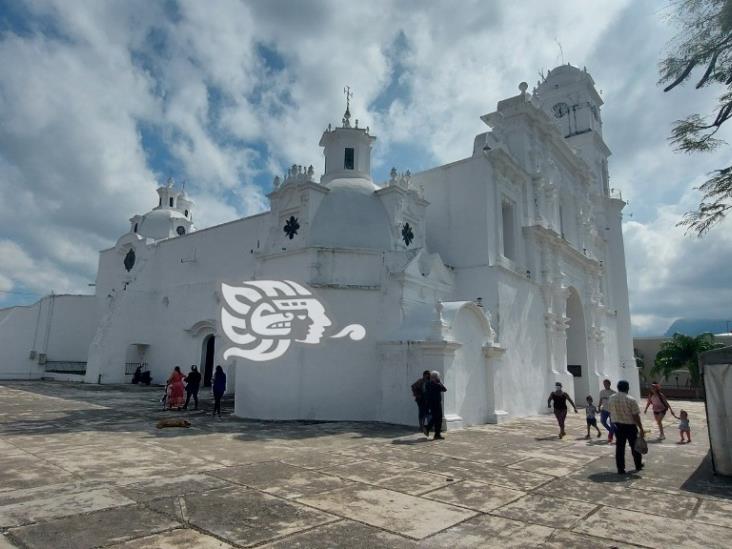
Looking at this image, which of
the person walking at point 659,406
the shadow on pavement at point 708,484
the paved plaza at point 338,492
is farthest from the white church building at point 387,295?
the shadow on pavement at point 708,484

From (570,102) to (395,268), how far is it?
2277 cm

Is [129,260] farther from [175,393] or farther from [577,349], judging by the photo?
[577,349]

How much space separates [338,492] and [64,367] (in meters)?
29.5

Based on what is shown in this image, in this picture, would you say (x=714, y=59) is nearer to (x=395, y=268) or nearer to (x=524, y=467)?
(x=524, y=467)

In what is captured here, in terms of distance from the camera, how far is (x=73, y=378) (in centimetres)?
Answer: 2644

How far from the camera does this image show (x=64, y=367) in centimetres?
2923

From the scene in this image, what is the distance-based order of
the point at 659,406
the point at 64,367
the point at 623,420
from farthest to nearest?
the point at 64,367 → the point at 659,406 → the point at 623,420

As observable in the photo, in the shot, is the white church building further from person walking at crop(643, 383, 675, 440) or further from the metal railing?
person walking at crop(643, 383, 675, 440)

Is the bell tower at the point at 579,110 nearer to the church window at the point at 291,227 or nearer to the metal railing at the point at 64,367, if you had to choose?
the church window at the point at 291,227

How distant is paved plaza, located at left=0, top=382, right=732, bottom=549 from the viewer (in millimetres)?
4508

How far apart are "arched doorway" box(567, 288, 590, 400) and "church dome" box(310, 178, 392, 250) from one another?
11.6 m

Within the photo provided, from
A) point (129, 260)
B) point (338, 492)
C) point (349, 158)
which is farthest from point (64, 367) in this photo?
point (338, 492)
